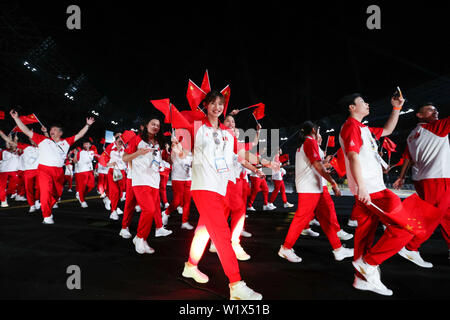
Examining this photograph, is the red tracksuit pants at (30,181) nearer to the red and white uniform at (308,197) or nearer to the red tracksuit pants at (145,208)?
the red tracksuit pants at (145,208)

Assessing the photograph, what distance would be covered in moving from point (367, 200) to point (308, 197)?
1.01m

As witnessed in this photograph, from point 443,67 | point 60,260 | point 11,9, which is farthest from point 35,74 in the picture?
point 443,67

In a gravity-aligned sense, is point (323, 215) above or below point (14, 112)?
below

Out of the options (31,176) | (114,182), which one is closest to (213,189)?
(114,182)

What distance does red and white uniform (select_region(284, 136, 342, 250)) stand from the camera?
3.30 m

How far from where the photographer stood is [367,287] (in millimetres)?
2441

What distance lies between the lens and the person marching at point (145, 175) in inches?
144

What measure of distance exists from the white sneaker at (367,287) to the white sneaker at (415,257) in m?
1.23

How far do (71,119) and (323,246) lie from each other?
21366 millimetres

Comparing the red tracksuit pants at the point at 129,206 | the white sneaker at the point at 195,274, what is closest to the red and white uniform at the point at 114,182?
the red tracksuit pants at the point at 129,206

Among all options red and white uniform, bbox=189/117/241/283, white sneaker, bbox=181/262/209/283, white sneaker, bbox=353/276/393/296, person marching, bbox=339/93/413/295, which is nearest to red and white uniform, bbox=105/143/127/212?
white sneaker, bbox=181/262/209/283

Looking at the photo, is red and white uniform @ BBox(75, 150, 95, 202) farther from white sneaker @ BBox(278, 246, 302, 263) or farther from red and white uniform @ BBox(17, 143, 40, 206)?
white sneaker @ BBox(278, 246, 302, 263)
